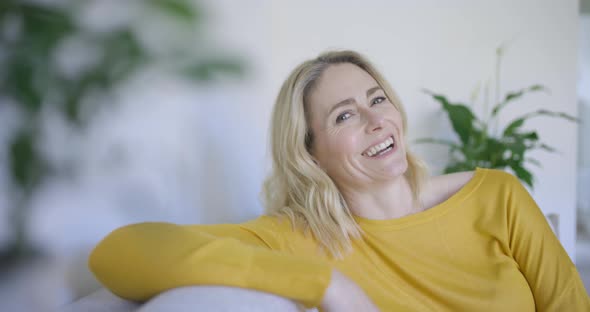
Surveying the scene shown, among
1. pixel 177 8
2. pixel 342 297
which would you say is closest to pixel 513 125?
pixel 342 297

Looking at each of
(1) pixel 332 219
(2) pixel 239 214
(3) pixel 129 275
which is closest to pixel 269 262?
(3) pixel 129 275

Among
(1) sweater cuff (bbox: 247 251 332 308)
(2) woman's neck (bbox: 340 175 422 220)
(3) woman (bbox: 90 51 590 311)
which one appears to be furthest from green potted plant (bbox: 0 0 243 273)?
(2) woman's neck (bbox: 340 175 422 220)

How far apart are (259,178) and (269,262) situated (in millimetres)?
1226

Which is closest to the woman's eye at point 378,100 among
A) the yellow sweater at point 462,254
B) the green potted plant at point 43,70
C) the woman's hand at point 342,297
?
the yellow sweater at point 462,254

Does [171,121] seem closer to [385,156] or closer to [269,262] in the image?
[269,262]

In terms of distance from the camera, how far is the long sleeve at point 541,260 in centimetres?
131

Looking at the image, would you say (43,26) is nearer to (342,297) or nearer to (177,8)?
(177,8)

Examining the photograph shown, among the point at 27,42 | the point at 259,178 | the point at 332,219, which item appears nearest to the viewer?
the point at 27,42

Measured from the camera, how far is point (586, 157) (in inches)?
162

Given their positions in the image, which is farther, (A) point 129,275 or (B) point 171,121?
(A) point 129,275

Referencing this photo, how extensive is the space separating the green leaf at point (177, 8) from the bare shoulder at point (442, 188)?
1366 mm

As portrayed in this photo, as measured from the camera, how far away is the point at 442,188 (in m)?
1.54

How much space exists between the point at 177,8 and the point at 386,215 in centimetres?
130

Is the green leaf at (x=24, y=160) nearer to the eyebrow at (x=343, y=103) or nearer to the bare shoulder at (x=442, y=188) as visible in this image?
the eyebrow at (x=343, y=103)
